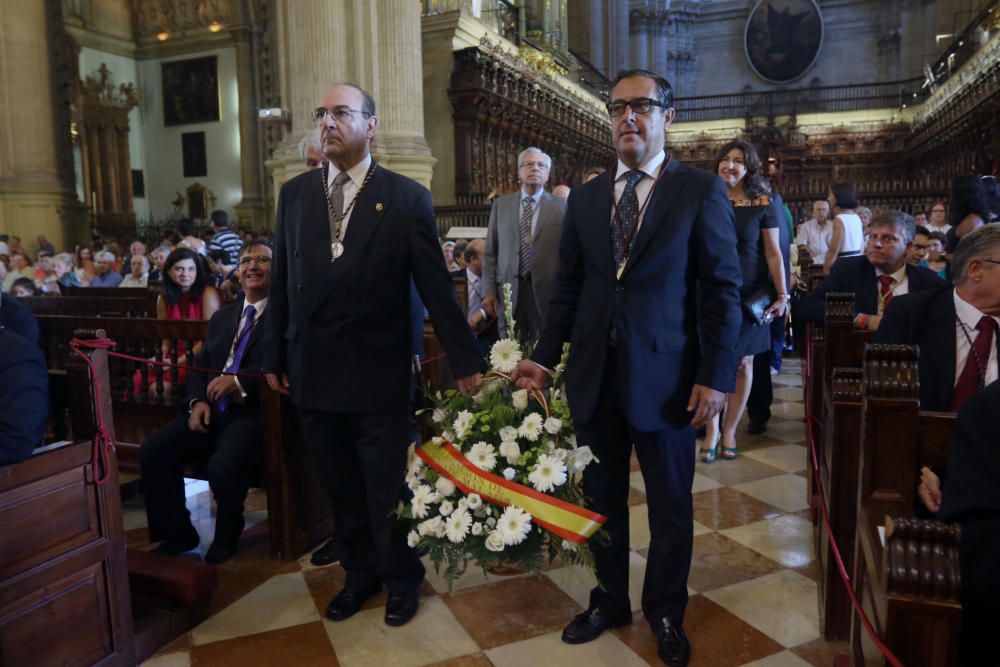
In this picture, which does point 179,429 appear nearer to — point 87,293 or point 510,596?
point 510,596

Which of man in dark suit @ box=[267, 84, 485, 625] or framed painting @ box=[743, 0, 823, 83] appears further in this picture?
framed painting @ box=[743, 0, 823, 83]

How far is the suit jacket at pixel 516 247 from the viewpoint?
4297 mm

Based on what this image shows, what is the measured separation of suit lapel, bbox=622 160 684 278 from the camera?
2285 millimetres

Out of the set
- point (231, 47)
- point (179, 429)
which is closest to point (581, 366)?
point (179, 429)

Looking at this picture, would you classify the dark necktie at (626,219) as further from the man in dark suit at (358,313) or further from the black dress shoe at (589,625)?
the black dress shoe at (589,625)

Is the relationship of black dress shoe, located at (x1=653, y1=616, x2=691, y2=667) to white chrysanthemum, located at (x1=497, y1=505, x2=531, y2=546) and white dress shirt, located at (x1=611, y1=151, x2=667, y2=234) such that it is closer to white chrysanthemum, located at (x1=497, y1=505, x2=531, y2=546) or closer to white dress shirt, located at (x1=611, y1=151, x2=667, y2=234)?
white chrysanthemum, located at (x1=497, y1=505, x2=531, y2=546)

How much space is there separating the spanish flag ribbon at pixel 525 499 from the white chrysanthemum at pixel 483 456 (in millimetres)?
16

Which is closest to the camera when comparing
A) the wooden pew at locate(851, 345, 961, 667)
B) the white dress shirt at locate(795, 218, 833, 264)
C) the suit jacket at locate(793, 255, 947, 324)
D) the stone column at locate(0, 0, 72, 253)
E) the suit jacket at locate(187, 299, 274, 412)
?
the wooden pew at locate(851, 345, 961, 667)

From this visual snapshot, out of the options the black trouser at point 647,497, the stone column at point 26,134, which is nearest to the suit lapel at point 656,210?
the black trouser at point 647,497

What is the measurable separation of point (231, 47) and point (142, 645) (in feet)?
58.5

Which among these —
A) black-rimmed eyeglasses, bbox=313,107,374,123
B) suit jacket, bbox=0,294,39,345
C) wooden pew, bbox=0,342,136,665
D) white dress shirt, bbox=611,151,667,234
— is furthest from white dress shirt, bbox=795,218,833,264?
wooden pew, bbox=0,342,136,665

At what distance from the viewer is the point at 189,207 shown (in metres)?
18.5

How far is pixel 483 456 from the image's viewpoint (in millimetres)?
2469

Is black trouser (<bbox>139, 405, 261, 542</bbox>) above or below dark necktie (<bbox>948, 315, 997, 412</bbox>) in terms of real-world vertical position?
below
